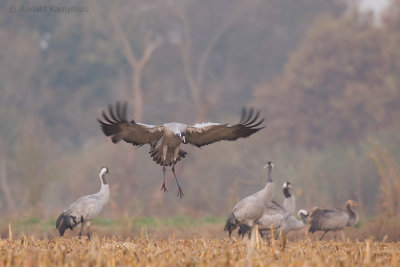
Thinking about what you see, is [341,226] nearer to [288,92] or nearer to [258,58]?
[288,92]

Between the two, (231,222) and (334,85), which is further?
(334,85)

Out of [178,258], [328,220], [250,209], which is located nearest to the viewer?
[178,258]

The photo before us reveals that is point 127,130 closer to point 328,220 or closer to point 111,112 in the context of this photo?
point 111,112

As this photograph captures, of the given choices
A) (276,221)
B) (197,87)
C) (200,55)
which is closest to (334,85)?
(197,87)

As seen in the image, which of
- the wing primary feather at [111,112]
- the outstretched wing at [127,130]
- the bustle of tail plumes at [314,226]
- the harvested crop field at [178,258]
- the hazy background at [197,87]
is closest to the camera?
the harvested crop field at [178,258]

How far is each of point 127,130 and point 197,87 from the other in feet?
92.3

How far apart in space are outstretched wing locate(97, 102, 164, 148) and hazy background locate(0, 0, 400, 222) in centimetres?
1423

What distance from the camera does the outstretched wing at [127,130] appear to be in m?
8.36

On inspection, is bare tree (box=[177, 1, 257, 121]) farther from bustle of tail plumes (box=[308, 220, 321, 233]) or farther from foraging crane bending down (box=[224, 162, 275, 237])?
foraging crane bending down (box=[224, 162, 275, 237])

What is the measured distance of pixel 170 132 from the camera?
8766mm

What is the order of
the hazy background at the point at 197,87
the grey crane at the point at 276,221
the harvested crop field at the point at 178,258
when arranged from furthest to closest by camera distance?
1. the hazy background at the point at 197,87
2. the grey crane at the point at 276,221
3. the harvested crop field at the point at 178,258

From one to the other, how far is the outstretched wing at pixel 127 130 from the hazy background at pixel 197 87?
560 inches

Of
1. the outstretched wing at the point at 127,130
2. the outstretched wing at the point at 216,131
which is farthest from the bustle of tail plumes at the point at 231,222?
the outstretched wing at the point at 127,130

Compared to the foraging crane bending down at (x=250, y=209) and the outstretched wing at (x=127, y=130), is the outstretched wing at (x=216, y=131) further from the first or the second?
the foraging crane bending down at (x=250, y=209)
